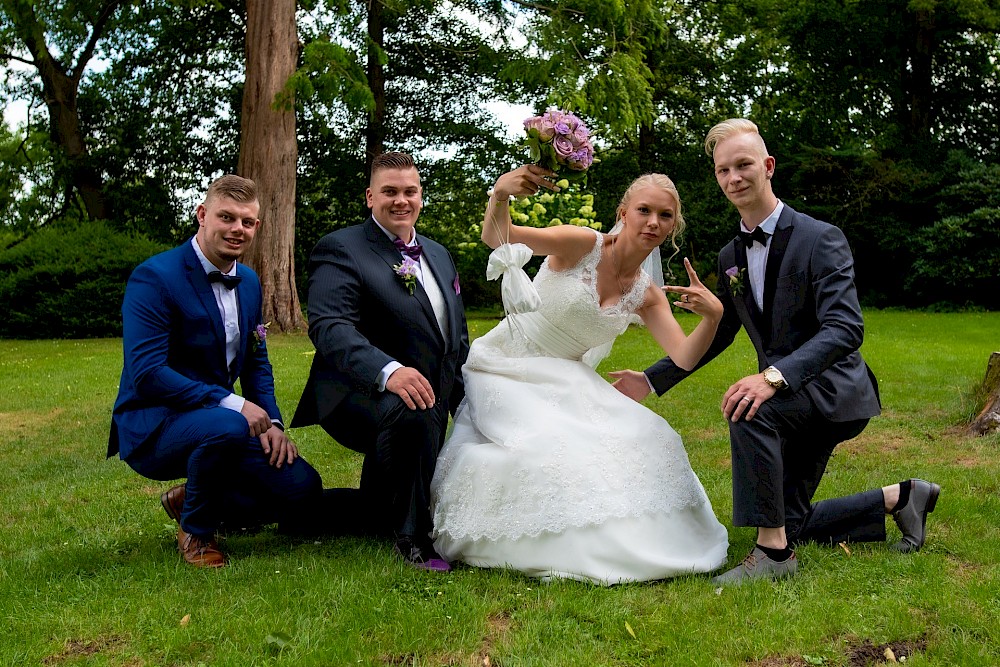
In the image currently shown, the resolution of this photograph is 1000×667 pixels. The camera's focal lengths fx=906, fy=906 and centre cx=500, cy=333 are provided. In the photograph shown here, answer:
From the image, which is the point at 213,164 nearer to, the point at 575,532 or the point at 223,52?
the point at 223,52

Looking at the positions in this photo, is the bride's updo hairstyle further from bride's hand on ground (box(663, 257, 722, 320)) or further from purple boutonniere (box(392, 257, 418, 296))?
purple boutonniere (box(392, 257, 418, 296))

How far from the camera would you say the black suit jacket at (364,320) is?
13.4ft

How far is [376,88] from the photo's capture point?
2275 centimetres

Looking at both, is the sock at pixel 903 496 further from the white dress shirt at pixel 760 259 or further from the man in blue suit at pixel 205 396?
the man in blue suit at pixel 205 396

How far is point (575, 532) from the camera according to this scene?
3.85 m

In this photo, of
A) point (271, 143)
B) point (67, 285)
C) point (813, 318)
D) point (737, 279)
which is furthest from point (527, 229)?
point (67, 285)

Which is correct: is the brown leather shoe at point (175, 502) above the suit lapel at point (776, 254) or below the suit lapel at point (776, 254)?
below

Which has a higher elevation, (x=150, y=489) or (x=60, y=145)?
(x=60, y=145)

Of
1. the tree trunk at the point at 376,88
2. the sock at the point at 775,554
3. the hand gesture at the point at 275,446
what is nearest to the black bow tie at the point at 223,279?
the hand gesture at the point at 275,446

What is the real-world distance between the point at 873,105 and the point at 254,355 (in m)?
24.0

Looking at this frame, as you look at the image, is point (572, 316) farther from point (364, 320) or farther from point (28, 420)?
point (28, 420)

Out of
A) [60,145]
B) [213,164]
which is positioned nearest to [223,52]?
[213,164]

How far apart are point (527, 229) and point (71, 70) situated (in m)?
22.8

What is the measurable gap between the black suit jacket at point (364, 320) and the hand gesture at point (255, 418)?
0.77 ft
